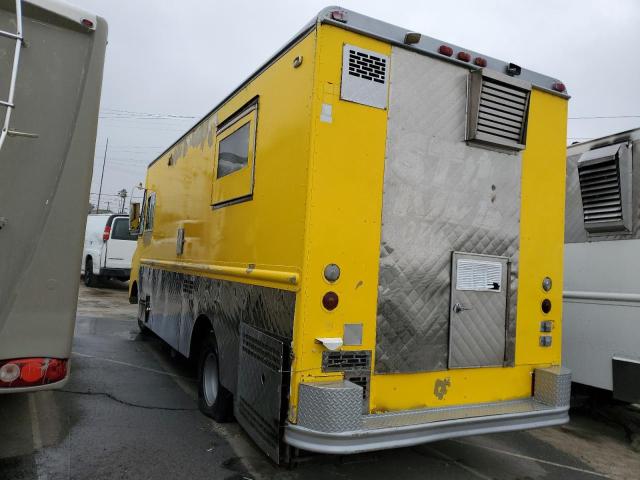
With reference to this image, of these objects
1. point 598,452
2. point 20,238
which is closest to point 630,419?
point 598,452

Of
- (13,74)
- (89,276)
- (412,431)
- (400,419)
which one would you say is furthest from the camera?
(89,276)

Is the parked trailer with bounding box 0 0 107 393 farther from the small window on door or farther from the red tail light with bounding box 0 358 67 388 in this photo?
the small window on door

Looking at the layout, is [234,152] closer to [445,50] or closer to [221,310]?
[221,310]

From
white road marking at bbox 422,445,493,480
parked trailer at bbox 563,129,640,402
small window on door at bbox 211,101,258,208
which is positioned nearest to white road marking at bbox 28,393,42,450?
small window on door at bbox 211,101,258,208

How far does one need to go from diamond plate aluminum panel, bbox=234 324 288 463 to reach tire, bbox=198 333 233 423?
63 centimetres

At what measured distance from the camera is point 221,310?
466 cm

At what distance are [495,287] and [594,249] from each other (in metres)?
1.95

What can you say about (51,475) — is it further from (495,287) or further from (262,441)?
(495,287)

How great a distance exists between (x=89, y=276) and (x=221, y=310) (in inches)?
566

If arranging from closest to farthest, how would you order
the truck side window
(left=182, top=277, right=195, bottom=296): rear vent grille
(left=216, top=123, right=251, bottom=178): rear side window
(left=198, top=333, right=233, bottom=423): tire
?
(left=216, top=123, right=251, bottom=178): rear side window
(left=198, top=333, right=233, bottom=423): tire
(left=182, top=277, right=195, bottom=296): rear vent grille
the truck side window

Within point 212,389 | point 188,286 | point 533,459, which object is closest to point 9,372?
point 212,389

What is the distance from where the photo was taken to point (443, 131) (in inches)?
156

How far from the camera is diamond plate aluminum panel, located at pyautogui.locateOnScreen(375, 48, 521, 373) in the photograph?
3.69 meters

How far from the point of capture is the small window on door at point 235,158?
432cm
